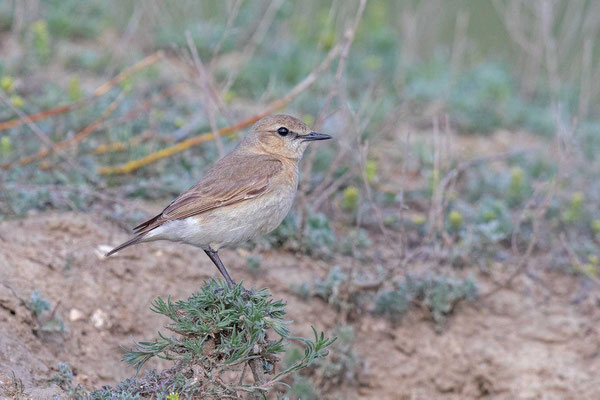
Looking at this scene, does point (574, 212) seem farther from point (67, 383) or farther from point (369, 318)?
point (67, 383)

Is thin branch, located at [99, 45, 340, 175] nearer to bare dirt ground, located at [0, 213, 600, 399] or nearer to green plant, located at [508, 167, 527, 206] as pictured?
bare dirt ground, located at [0, 213, 600, 399]

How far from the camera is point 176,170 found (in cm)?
667

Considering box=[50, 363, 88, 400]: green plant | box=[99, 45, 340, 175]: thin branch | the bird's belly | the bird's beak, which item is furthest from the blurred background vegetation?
box=[50, 363, 88, 400]: green plant

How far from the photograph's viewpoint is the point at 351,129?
673cm

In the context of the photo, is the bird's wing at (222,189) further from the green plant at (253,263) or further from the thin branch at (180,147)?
the thin branch at (180,147)

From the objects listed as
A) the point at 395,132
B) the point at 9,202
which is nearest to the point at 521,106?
the point at 395,132

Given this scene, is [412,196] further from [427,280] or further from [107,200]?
[107,200]

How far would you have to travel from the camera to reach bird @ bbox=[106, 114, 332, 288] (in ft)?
16.0

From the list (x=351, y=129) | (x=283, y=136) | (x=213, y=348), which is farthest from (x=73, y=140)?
(x=213, y=348)

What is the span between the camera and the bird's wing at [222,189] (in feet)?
16.2

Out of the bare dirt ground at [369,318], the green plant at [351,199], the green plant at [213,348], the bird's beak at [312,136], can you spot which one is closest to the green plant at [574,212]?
the bare dirt ground at [369,318]

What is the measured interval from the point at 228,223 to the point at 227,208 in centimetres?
11

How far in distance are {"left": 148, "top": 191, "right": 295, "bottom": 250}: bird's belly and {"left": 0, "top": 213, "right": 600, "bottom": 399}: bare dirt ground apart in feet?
2.68

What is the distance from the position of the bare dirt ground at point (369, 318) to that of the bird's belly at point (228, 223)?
2.68 ft
